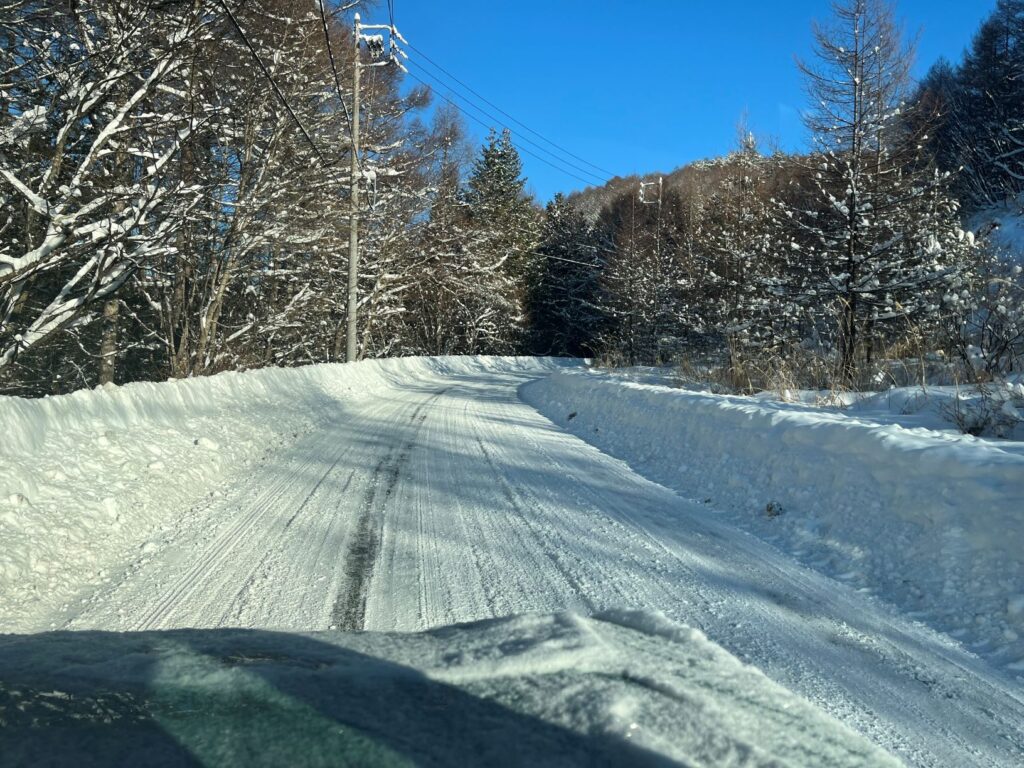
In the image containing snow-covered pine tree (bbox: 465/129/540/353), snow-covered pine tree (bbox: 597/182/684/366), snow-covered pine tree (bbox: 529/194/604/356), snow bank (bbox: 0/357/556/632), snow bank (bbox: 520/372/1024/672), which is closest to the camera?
snow bank (bbox: 520/372/1024/672)

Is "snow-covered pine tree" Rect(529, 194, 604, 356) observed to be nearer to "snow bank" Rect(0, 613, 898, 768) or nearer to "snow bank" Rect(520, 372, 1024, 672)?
"snow bank" Rect(520, 372, 1024, 672)

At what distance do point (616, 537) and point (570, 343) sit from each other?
48.0 m

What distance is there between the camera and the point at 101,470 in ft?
17.8

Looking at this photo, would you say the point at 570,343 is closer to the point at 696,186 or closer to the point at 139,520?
the point at 696,186

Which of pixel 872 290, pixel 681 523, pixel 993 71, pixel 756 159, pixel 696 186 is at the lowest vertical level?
pixel 681 523

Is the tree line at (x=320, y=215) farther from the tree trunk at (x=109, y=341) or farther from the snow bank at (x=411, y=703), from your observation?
the snow bank at (x=411, y=703)

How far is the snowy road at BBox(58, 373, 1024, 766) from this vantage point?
2.82 metres

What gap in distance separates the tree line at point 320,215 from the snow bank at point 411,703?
5597 millimetres

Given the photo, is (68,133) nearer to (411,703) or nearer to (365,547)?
(365,547)

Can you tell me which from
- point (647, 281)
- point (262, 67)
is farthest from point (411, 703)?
point (647, 281)

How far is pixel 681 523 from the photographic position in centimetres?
544

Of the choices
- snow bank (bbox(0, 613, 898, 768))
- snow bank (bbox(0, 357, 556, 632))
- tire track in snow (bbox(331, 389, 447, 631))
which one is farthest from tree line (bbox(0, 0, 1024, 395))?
snow bank (bbox(0, 613, 898, 768))

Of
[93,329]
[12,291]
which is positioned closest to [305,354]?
[93,329]

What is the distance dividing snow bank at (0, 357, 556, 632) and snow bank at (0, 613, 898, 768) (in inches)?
77.8
